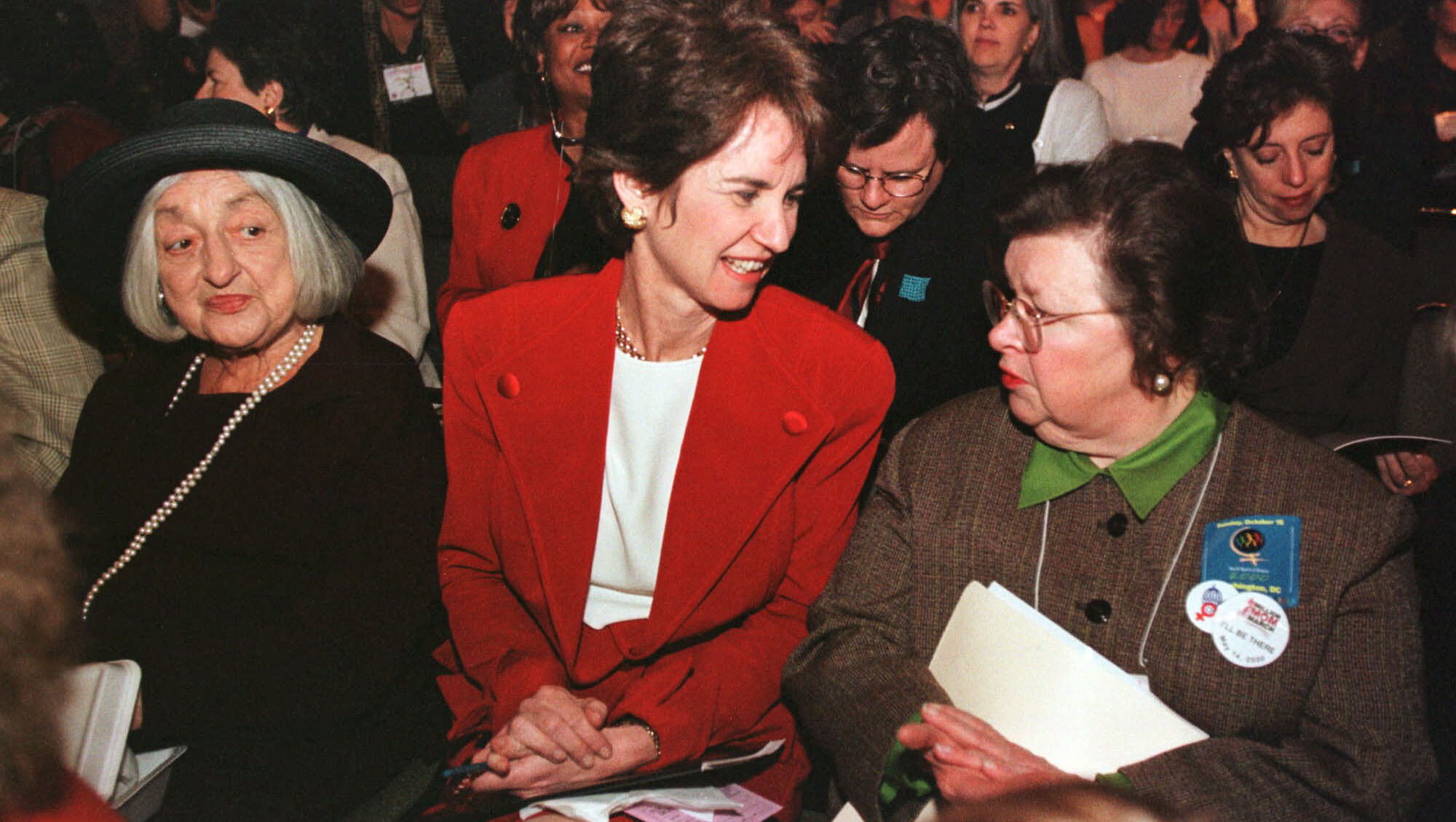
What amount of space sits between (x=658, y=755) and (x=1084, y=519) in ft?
3.23

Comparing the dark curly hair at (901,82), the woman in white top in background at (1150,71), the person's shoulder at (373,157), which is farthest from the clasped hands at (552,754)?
the woman in white top in background at (1150,71)

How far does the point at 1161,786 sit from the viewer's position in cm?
173

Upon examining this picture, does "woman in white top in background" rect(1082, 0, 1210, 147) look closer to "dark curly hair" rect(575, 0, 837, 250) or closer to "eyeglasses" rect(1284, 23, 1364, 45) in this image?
"eyeglasses" rect(1284, 23, 1364, 45)

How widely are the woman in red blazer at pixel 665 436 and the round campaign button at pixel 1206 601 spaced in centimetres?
76

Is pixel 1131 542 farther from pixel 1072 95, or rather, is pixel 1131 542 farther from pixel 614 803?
pixel 1072 95

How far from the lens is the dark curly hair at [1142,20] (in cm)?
400

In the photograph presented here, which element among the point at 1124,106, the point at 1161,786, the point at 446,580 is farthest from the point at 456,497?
the point at 1124,106

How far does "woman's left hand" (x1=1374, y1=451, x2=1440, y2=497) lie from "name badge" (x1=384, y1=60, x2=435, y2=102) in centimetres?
382

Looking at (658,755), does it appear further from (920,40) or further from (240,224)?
(920,40)

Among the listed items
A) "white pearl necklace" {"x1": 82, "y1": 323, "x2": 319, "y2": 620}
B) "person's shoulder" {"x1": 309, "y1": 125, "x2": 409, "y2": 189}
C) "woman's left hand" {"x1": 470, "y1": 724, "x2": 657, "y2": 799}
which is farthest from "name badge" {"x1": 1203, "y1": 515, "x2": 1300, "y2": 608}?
"person's shoulder" {"x1": 309, "y1": 125, "x2": 409, "y2": 189}

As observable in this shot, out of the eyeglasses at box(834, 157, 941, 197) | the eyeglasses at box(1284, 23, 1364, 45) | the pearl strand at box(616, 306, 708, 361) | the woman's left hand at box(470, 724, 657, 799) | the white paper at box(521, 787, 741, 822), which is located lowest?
the white paper at box(521, 787, 741, 822)

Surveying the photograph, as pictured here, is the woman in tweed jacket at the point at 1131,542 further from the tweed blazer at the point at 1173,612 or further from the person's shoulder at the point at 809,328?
the person's shoulder at the point at 809,328

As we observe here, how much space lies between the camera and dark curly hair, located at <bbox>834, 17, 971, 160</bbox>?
270 cm

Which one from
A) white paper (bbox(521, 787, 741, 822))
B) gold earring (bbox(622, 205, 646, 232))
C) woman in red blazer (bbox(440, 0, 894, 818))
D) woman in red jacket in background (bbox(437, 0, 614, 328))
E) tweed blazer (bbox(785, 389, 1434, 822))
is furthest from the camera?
woman in red jacket in background (bbox(437, 0, 614, 328))
